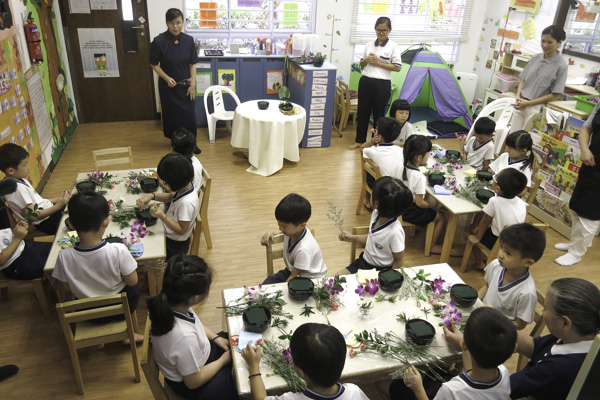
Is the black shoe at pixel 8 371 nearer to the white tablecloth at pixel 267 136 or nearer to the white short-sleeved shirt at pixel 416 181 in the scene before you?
the white short-sleeved shirt at pixel 416 181

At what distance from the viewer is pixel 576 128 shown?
4023mm

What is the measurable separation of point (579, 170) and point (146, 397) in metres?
3.83

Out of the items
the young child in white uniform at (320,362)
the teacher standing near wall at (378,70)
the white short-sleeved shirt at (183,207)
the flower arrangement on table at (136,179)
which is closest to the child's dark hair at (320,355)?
the young child in white uniform at (320,362)

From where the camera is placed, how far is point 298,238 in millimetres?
2455

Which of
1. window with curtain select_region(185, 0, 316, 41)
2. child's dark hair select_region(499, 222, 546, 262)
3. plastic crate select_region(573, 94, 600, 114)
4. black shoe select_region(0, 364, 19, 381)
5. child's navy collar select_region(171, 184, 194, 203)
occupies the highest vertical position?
window with curtain select_region(185, 0, 316, 41)

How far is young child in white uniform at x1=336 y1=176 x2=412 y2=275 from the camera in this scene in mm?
2479

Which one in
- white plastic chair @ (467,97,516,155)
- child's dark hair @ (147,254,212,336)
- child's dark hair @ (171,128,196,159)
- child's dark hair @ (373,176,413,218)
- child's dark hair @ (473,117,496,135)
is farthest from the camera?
white plastic chair @ (467,97,516,155)

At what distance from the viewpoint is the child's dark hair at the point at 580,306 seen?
5.54 feet

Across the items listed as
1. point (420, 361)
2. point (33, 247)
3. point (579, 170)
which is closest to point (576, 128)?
point (579, 170)

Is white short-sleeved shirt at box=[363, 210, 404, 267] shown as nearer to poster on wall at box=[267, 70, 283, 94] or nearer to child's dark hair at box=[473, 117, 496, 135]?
child's dark hair at box=[473, 117, 496, 135]

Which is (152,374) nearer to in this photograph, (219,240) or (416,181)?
(219,240)

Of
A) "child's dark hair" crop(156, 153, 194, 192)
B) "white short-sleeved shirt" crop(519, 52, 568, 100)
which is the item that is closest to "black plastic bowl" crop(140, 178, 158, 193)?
"child's dark hair" crop(156, 153, 194, 192)

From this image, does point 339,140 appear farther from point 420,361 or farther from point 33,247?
point 420,361

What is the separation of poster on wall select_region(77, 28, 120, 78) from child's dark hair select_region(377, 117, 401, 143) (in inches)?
164
